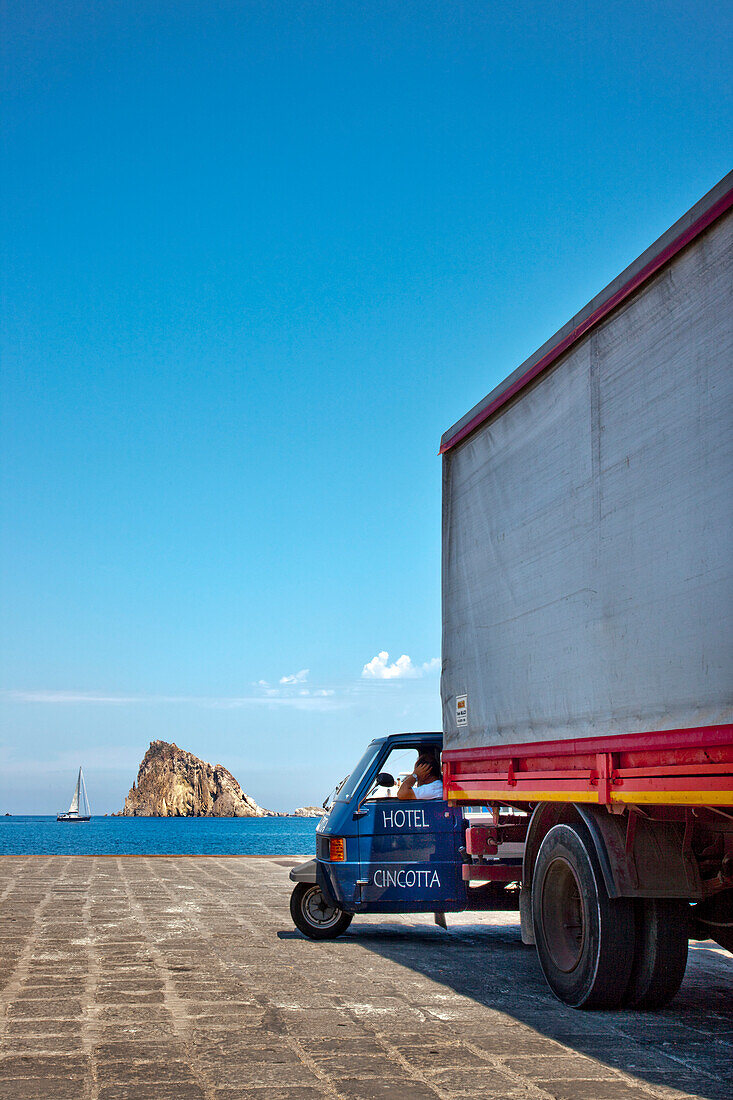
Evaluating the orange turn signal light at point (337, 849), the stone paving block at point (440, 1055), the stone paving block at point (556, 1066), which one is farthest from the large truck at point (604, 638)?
the stone paving block at point (440, 1055)

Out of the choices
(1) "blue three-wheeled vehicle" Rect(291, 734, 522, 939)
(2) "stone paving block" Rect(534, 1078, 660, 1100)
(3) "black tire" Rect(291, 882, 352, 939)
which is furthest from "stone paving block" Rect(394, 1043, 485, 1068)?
(3) "black tire" Rect(291, 882, 352, 939)

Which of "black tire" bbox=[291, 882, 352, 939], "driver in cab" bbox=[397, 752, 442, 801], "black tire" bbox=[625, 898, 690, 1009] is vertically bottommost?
"black tire" bbox=[291, 882, 352, 939]

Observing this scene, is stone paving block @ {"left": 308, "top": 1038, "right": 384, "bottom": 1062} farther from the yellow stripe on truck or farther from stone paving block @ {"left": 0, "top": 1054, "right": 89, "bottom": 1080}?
the yellow stripe on truck

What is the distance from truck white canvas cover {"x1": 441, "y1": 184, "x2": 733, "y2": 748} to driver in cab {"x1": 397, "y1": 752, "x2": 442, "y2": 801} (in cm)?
88

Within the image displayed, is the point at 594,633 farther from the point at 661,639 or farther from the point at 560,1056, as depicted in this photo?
the point at 560,1056

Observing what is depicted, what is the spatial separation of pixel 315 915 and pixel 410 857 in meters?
1.37

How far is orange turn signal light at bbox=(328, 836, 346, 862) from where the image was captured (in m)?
9.04

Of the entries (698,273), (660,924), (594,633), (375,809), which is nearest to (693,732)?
(594,633)

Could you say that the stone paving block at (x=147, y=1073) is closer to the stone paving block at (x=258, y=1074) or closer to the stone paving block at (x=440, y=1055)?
the stone paving block at (x=258, y=1074)

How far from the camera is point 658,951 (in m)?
6.34

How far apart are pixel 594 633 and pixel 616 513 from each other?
0.75m

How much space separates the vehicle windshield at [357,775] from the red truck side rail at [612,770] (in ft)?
3.72

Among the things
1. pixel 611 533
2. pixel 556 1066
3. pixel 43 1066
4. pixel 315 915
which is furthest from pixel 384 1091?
pixel 315 915

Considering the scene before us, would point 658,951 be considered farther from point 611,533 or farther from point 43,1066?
point 43,1066
